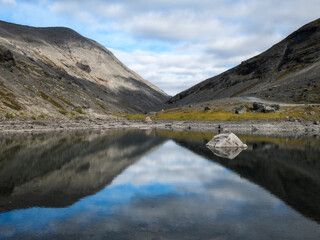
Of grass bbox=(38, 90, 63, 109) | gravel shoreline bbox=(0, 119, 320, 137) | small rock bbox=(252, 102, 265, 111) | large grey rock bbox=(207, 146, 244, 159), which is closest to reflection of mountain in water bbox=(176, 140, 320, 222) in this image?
large grey rock bbox=(207, 146, 244, 159)

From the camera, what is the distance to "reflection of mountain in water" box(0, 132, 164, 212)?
61.7 ft

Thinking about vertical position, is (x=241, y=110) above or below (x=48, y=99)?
below

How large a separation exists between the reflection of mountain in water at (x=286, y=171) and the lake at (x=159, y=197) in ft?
0.23

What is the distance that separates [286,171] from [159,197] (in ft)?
49.1

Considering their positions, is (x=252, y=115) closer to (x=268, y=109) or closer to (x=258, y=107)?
(x=268, y=109)

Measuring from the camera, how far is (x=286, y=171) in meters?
27.7

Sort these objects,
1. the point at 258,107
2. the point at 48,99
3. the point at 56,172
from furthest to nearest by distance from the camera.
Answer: the point at 48,99
the point at 258,107
the point at 56,172

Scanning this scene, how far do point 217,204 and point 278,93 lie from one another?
409 ft

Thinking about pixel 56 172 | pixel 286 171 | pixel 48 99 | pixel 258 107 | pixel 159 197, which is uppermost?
pixel 48 99

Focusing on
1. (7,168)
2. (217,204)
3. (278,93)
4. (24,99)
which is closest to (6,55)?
(24,99)

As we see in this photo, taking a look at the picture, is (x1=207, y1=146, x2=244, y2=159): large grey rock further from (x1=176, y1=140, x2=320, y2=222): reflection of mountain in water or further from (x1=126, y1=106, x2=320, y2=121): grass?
(x1=126, y1=106, x2=320, y2=121): grass

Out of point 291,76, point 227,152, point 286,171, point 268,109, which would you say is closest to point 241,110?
point 268,109

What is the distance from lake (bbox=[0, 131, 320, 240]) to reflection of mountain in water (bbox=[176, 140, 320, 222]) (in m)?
0.07

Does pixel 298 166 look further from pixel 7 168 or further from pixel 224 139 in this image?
pixel 7 168
